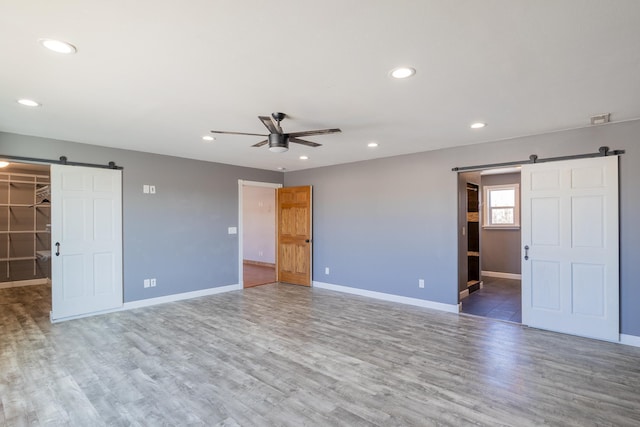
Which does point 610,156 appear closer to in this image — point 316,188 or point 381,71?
point 381,71

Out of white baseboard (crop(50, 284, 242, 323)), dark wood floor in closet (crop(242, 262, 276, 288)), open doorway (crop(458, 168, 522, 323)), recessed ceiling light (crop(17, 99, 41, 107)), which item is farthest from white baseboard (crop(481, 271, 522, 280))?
recessed ceiling light (crop(17, 99, 41, 107))

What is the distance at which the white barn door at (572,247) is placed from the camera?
3.71 metres

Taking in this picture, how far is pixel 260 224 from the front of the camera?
9.83 meters

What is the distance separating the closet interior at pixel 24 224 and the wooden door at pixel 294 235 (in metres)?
4.65

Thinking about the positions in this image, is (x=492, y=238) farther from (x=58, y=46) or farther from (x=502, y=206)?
(x=58, y=46)

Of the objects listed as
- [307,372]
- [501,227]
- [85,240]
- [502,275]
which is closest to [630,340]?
[307,372]

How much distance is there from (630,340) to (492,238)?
14.5 feet

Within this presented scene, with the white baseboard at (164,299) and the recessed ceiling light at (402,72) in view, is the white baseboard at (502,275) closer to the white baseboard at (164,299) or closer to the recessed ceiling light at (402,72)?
the white baseboard at (164,299)

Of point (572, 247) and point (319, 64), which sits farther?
point (572, 247)

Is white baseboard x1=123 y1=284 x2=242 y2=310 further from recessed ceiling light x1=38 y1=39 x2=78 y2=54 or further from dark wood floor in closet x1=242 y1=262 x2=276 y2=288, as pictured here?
recessed ceiling light x1=38 y1=39 x2=78 y2=54

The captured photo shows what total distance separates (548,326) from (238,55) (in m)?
4.64

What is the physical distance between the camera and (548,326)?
162 inches

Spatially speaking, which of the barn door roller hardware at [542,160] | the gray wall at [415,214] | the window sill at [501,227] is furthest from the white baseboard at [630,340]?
the window sill at [501,227]

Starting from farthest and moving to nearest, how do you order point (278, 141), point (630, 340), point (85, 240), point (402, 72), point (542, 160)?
point (85, 240)
point (542, 160)
point (630, 340)
point (278, 141)
point (402, 72)
